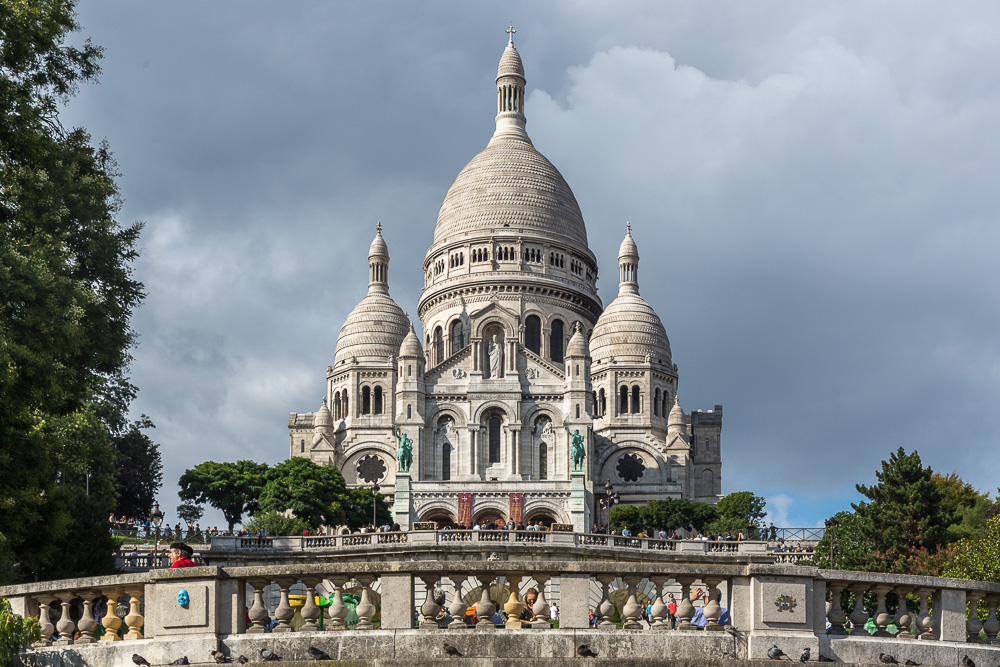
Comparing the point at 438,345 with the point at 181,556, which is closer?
the point at 181,556

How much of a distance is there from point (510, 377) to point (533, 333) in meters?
12.3

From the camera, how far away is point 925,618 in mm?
13180

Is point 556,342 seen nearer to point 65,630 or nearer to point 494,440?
point 494,440

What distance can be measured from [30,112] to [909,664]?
527 inches

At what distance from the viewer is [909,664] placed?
12.7 metres

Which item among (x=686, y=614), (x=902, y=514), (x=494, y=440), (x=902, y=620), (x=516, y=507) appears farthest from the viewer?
(x=494, y=440)

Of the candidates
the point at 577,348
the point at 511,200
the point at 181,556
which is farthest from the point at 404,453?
the point at 181,556

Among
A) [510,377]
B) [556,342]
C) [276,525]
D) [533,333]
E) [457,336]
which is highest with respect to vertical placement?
[533,333]

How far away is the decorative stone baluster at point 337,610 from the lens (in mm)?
12375

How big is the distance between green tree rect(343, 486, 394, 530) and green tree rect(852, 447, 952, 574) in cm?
3045

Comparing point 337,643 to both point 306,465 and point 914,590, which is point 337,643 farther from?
point 306,465

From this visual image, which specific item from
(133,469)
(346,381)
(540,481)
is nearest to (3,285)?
(133,469)

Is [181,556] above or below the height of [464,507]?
above

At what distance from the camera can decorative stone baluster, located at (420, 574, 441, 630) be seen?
12125 mm
